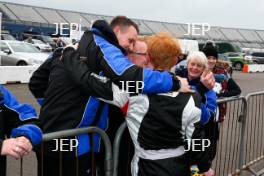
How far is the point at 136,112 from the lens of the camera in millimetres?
2617

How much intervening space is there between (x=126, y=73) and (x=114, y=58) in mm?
126

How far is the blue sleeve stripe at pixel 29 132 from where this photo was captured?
85.5 inches

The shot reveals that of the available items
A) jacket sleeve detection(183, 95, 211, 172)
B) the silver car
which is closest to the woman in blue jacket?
jacket sleeve detection(183, 95, 211, 172)

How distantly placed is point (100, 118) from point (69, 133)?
0.30m

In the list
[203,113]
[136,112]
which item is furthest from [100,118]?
[203,113]

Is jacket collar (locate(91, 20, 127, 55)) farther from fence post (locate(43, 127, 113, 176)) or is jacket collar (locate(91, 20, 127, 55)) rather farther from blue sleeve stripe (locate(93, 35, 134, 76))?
fence post (locate(43, 127, 113, 176))

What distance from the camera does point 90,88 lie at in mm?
2527

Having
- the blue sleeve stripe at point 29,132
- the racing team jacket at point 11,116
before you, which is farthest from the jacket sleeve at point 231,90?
the blue sleeve stripe at point 29,132

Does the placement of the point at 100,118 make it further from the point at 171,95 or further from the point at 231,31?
the point at 231,31

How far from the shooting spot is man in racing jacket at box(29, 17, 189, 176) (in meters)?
2.52

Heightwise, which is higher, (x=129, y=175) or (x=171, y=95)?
(x=171, y=95)

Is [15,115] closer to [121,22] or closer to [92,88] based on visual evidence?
[92,88]

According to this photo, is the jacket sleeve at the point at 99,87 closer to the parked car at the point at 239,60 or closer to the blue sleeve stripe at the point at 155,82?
the blue sleeve stripe at the point at 155,82

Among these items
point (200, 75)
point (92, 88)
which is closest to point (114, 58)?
point (92, 88)
